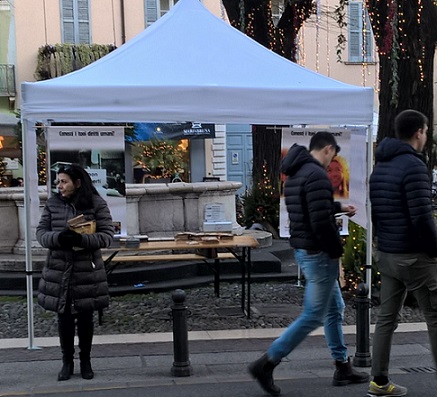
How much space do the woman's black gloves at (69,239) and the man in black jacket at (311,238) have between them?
5.54 ft

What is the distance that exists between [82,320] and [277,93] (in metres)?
2.93

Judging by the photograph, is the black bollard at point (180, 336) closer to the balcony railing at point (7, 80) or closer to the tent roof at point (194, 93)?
the tent roof at point (194, 93)

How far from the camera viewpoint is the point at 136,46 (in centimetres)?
757

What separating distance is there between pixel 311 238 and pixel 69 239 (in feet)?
6.32

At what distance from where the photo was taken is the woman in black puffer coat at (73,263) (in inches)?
212

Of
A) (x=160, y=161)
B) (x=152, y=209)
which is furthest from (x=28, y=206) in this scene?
(x=160, y=161)

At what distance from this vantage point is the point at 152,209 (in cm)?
1034

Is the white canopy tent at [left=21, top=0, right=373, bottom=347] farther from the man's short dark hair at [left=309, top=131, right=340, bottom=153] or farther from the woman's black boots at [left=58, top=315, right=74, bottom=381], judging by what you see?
the man's short dark hair at [left=309, top=131, right=340, bottom=153]

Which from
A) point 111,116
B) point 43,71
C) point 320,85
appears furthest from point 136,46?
point 43,71

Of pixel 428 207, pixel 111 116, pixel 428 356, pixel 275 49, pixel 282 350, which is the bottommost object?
pixel 428 356

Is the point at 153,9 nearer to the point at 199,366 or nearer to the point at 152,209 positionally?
the point at 152,209

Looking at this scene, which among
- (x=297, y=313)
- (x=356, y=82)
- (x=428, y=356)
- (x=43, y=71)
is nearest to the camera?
(x=428, y=356)

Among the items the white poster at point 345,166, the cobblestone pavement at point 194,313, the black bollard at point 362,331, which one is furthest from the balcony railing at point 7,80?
the black bollard at point 362,331

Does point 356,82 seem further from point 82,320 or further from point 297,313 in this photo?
point 82,320
